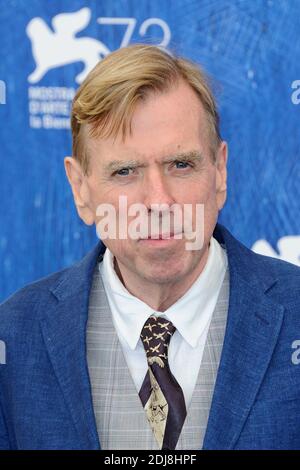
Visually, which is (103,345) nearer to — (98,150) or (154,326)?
(154,326)

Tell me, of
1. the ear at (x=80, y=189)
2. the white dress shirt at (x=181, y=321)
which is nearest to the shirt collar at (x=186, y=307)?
the white dress shirt at (x=181, y=321)

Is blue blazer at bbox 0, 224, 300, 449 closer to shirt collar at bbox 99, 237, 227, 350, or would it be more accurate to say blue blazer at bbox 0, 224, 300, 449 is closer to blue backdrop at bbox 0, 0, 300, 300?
shirt collar at bbox 99, 237, 227, 350

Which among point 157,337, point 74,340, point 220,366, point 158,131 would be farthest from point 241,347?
point 158,131

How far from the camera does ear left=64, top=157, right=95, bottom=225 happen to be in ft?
5.60

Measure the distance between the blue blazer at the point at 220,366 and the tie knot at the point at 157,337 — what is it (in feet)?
0.38

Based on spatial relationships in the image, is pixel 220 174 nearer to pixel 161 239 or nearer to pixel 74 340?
pixel 161 239

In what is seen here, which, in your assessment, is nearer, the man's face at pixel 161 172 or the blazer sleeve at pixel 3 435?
the man's face at pixel 161 172

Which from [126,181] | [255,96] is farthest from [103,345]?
[255,96]

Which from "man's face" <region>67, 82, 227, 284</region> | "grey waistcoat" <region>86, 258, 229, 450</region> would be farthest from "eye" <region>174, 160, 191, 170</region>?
"grey waistcoat" <region>86, 258, 229, 450</region>

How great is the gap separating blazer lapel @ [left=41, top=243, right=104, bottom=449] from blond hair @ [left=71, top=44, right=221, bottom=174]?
0.25m

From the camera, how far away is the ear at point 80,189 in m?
1.71

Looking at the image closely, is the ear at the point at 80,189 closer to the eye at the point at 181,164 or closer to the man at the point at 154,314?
the man at the point at 154,314

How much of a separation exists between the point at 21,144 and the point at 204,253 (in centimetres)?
53

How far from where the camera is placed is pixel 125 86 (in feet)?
5.07
